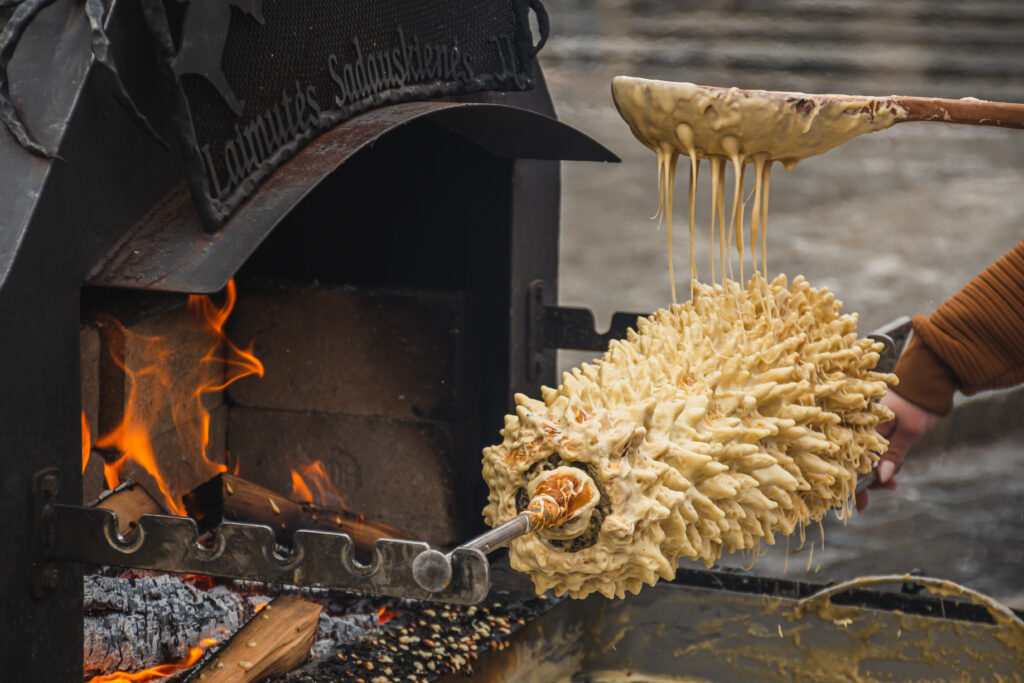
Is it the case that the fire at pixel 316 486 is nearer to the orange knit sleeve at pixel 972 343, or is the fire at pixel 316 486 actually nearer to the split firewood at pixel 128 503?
the split firewood at pixel 128 503

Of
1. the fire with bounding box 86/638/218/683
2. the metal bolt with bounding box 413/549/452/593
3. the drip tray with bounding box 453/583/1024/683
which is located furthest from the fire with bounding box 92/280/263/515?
the drip tray with bounding box 453/583/1024/683

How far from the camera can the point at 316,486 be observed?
3172 millimetres

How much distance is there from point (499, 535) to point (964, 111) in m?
1.21

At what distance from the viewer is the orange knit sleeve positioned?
2789mm

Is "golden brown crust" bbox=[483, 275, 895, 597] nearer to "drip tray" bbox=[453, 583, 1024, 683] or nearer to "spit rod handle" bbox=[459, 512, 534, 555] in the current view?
"spit rod handle" bbox=[459, 512, 534, 555]

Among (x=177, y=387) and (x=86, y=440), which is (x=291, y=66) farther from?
(x=177, y=387)

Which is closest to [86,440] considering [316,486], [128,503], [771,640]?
[128,503]

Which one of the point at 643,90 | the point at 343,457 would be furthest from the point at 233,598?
the point at 643,90

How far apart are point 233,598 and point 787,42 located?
6.22 m

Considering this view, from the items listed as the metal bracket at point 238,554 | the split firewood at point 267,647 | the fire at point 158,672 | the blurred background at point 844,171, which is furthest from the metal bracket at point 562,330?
the blurred background at point 844,171

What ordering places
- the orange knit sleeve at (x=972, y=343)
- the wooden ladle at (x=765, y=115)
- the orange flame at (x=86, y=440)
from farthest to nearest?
the orange knit sleeve at (x=972, y=343) → the orange flame at (x=86, y=440) → the wooden ladle at (x=765, y=115)

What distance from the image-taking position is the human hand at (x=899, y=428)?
2936 mm

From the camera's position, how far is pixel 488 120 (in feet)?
8.78

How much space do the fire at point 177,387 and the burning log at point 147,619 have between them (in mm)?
212
